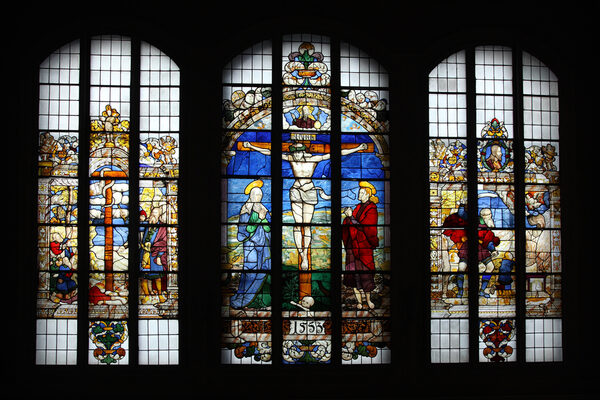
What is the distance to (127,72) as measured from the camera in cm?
686

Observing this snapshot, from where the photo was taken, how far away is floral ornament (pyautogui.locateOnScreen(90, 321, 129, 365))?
21.9 feet

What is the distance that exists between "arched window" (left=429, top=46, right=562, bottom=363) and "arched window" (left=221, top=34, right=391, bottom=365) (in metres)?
0.71

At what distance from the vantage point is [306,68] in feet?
22.8

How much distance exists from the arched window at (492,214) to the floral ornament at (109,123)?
371cm

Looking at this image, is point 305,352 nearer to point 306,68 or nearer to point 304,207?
point 304,207

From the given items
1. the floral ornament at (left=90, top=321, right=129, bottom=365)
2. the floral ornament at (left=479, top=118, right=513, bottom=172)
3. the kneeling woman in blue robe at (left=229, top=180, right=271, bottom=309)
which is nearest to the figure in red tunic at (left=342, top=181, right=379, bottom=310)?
the kneeling woman in blue robe at (left=229, top=180, right=271, bottom=309)

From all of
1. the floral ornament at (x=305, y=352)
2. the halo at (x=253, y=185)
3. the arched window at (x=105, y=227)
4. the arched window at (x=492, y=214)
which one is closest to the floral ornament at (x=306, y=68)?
the halo at (x=253, y=185)

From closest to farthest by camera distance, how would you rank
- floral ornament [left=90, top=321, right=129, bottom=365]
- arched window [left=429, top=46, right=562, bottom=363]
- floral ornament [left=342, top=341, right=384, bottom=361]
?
1. floral ornament [left=90, top=321, right=129, bottom=365]
2. floral ornament [left=342, top=341, right=384, bottom=361]
3. arched window [left=429, top=46, right=562, bottom=363]

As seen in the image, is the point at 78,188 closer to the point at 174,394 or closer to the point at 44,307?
the point at 44,307

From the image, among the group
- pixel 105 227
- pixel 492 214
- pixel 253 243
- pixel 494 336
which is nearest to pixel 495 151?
pixel 492 214

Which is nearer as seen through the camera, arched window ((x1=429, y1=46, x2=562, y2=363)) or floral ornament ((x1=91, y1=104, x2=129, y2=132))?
floral ornament ((x1=91, y1=104, x2=129, y2=132))

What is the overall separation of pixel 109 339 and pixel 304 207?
2.76 metres

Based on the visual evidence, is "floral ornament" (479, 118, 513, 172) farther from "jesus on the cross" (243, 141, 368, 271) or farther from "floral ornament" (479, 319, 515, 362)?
"jesus on the cross" (243, 141, 368, 271)

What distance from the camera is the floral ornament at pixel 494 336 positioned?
691 cm
